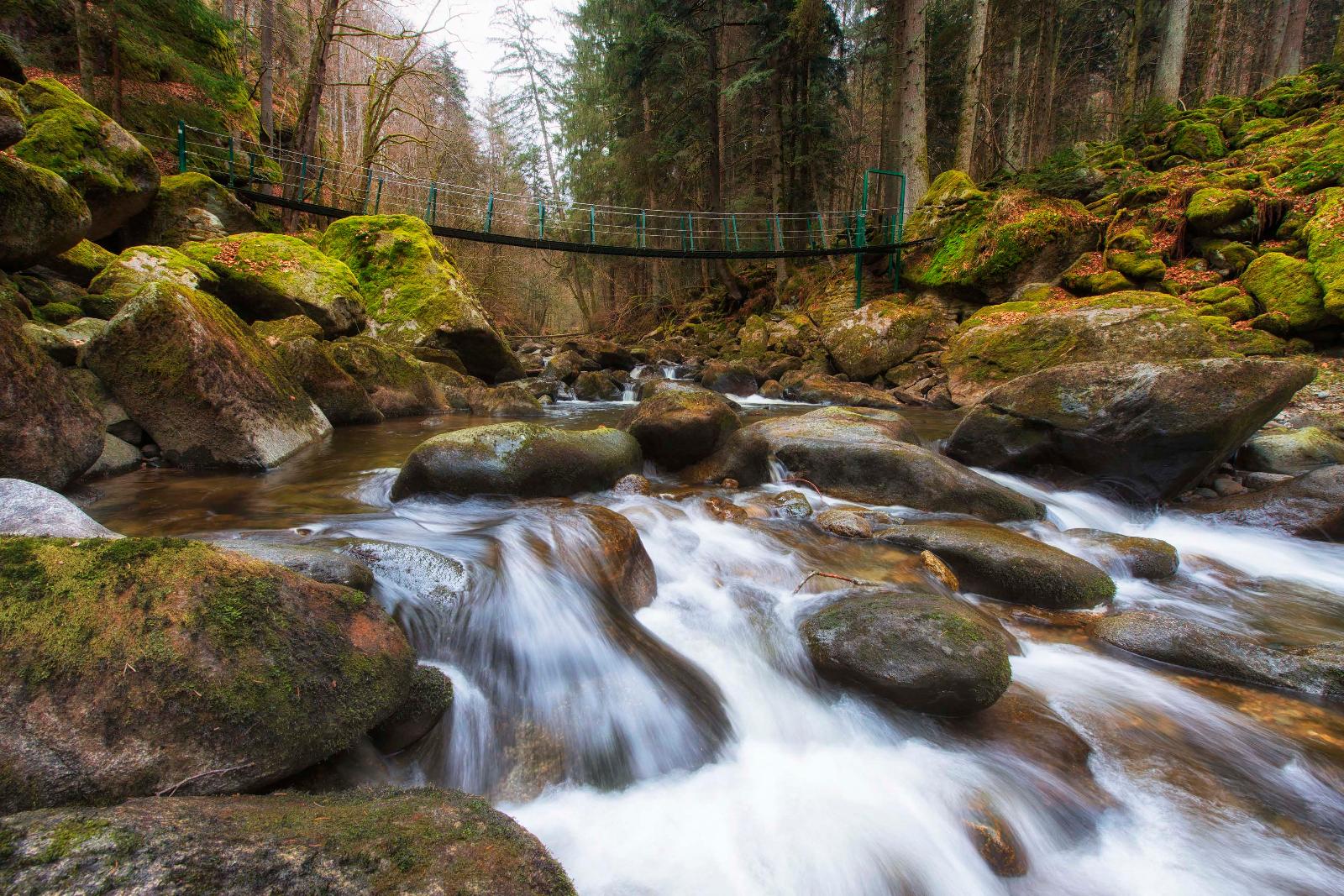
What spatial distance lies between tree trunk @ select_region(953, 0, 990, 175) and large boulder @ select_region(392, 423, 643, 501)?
42.8ft

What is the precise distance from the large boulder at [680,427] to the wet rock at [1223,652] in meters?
3.40

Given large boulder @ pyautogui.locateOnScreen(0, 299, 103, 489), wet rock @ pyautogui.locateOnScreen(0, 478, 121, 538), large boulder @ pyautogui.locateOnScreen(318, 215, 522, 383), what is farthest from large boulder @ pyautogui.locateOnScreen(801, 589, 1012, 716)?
large boulder @ pyautogui.locateOnScreen(318, 215, 522, 383)

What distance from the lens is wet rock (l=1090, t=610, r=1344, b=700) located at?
272 centimetres

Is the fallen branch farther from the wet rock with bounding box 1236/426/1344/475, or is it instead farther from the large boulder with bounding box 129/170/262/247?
the large boulder with bounding box 129/170/262/247

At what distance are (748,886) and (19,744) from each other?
1878 millimetres

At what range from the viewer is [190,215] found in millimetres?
9141

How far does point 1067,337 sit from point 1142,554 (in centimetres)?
560

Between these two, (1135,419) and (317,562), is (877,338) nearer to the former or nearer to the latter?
(1135,419)

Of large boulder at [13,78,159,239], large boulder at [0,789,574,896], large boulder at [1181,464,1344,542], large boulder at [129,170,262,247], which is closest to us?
large boulder at [0,789,574,896]

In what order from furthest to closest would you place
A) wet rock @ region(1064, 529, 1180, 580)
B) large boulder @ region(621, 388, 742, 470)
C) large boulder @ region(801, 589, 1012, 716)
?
large boulder @ region(621, 388, 742, 470), wet rock @ region(1064, 529, 1180, 580), large boulder @ region(801, 589, 1012, 716)

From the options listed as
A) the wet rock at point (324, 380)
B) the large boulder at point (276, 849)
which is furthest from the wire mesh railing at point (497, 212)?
the large boulder at point (276, 849)

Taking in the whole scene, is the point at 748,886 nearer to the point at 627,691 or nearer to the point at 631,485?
the point at 627,691

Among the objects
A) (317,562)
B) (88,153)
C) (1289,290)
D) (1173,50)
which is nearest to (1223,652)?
(317,562)

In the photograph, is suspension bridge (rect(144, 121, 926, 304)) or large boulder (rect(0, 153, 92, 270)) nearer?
large boulder (rect(0, 153, 92, 270))
